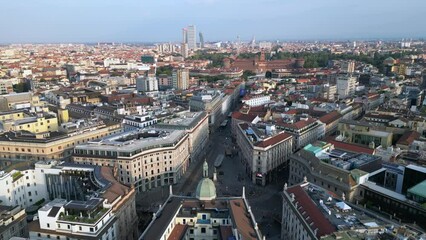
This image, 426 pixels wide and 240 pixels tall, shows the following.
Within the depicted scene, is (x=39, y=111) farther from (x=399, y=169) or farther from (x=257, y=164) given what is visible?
(x=399, y=169)

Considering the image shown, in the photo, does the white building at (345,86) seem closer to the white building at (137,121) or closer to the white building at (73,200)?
the white building at (137,121)

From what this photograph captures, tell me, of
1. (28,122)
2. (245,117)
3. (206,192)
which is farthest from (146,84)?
(206,192)

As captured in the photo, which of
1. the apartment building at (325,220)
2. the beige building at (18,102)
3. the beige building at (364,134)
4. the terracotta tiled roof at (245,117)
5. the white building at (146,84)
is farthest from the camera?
the white building at (146,84)

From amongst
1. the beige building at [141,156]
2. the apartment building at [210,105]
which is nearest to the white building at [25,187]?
the beige building at [141,156]

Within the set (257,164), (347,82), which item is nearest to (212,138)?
(257,164)

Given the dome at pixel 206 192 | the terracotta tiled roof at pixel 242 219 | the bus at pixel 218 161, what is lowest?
the bus at pixel 218 161

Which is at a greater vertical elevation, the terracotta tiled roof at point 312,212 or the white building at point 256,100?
the terracotta tiled roof at point 312,212

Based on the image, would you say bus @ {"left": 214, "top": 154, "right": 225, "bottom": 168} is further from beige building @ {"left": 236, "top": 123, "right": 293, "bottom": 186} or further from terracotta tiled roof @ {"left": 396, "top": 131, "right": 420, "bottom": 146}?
terracotta tiled roof @ {"left": 396, "top": 131, "right": 420, "bottom": 146}
